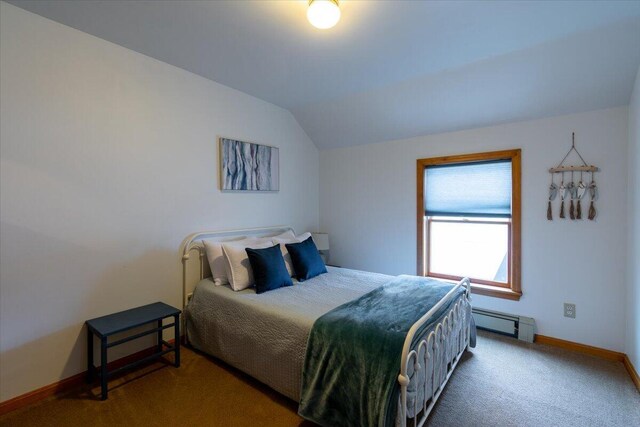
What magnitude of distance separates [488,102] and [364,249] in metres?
2.19

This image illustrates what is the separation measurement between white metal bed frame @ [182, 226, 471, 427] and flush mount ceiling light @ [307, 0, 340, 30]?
1.80 metres

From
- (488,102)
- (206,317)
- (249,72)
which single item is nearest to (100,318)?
(206,317)

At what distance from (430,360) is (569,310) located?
1876 mm

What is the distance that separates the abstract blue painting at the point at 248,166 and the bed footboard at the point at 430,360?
2.27 metres

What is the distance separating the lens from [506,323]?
2.95 metres

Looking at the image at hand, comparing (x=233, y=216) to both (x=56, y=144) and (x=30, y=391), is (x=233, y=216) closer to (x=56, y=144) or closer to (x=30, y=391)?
(x=56, y=144)

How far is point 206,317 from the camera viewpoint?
2.53 metres

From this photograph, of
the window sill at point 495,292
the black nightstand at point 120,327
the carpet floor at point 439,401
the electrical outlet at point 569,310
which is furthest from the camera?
the window sill at point 495,292

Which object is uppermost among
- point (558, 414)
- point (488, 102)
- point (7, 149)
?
point (488, 102)

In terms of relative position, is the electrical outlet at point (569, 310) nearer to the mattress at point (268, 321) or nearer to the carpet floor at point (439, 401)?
the carpet floor at point (439, 401)

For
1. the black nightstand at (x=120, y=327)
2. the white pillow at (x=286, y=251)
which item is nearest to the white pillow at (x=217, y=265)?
the black nightstand at (x=120, y=327)

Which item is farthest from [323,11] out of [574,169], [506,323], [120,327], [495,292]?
[506,323]

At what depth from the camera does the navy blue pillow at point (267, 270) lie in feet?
8.31

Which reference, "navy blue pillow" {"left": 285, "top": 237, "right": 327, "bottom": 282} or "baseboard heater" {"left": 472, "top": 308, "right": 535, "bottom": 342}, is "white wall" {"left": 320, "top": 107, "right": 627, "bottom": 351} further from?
"navy blue pillow" {"left": 285, "top": 237, "right": 327, "bottom": 282}
